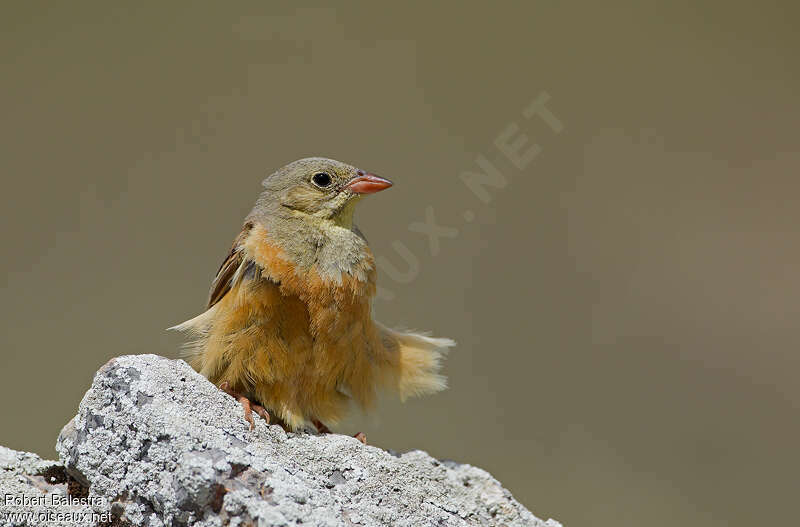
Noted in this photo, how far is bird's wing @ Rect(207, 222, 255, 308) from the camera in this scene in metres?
3.58

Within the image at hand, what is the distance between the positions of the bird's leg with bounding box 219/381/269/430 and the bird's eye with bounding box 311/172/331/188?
36.8 inches

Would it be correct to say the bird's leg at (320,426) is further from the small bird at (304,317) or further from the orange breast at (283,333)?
the orange breast at (283,333)

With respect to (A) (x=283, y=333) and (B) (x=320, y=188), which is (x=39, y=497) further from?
(B) (x=320, y=188)

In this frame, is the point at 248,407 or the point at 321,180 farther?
the point at 321,180

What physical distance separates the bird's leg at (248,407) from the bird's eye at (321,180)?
934 mm

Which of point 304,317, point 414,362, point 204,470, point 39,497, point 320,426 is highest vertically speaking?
point 304,317

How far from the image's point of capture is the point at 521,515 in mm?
3160

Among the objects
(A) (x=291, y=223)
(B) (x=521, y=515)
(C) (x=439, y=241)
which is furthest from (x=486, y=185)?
(B) (x=521, y=515)

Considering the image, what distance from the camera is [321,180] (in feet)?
12.6

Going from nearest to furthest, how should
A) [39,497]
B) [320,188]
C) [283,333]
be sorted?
1. [39,497]
2. [283,333]
3. [320,188]

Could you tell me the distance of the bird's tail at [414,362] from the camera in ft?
12.7

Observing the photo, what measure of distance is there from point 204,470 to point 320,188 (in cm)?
161

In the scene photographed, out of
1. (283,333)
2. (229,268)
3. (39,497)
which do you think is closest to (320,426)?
(283,333)

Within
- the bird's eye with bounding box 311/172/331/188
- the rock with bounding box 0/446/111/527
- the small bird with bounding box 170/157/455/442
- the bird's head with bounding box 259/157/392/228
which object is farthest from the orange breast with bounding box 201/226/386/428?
the rock with bounding box 0/446/111/527
